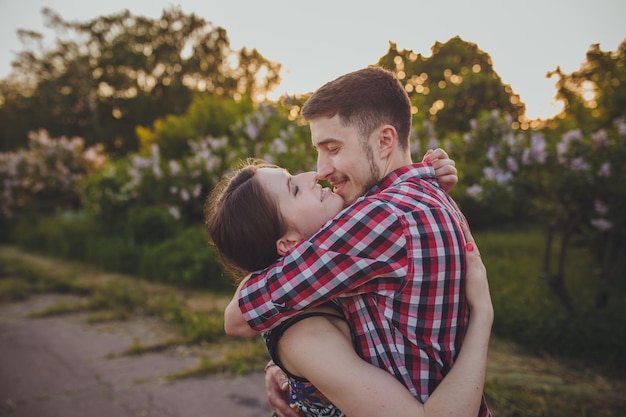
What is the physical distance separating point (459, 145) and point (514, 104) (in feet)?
19.7

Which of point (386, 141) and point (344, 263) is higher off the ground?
point (386, 141)

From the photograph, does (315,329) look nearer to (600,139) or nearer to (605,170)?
(605,170)

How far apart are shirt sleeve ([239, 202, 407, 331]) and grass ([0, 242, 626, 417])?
2342 mm

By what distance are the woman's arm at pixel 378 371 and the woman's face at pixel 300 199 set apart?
36 cm

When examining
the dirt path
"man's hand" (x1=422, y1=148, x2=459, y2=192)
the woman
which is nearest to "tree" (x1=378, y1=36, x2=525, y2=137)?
"man's hand" (x1=422, y1=148, x2=459, y2=192)

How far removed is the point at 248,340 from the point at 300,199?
3.10 metres

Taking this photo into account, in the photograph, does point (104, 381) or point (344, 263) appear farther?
point (104, 381)

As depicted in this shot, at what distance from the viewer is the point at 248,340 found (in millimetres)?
4266

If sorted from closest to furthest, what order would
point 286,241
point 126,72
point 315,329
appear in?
point 315,329
point 286,241
point 126,72

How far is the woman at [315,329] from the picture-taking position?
3.88 ft

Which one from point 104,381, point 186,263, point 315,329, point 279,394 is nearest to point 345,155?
point 315,329

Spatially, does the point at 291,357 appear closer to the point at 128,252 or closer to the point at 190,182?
the point at 190,182

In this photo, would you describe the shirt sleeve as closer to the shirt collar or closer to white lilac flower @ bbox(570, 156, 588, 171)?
the shirt collar

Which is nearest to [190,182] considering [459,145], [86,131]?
[459,145]
